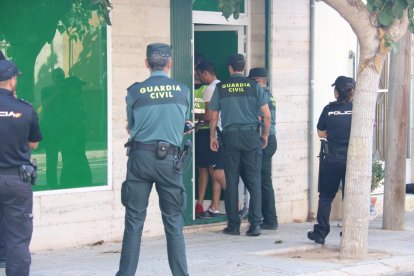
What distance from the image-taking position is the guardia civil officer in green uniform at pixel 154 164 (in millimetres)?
8094

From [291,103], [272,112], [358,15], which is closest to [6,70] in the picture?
[358,15]

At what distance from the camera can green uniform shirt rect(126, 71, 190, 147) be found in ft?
26.6

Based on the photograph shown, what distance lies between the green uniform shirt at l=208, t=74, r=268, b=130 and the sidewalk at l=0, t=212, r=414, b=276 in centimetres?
142

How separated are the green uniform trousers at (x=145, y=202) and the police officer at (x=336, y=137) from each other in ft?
9.95

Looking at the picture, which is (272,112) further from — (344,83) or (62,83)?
(62,83)

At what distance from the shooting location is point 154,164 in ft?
26.6

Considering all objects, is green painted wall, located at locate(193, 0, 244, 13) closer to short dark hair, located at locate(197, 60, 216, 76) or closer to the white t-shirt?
short dark hair, located at locate(197, 60, 216, 76)

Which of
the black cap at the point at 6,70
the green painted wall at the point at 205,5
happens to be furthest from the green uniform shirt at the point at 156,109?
the green painted wall at the point at 205,5

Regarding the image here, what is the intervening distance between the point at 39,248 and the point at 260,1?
4.56 m

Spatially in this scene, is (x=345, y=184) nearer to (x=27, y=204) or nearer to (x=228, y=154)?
(x=228, y=154)

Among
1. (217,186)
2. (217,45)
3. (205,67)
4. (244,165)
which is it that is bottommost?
(217,186)

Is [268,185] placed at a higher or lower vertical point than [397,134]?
lower

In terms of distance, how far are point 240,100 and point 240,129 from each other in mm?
345

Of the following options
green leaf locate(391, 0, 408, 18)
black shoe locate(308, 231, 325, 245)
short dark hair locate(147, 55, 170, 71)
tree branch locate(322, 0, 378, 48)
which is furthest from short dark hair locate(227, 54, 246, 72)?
short dark hair locate(147, 55, 170, 71)
